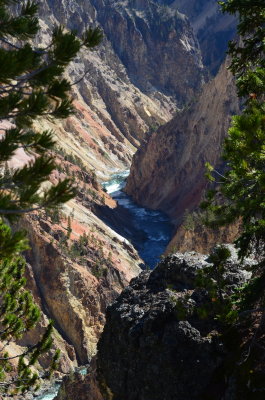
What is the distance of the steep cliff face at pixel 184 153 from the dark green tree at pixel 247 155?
63.1 meters

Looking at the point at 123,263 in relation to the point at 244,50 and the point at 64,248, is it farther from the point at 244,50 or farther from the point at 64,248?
the point at 244,50

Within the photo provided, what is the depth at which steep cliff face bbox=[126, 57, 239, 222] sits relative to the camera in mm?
79062

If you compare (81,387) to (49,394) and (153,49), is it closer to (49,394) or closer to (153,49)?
(49,394)

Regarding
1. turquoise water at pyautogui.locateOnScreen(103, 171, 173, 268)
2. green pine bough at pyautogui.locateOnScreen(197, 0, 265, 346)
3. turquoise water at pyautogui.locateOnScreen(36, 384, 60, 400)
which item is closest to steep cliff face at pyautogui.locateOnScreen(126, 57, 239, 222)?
turquoise water at pyautogui.locateOnScreen(103, 171, 173, 268)

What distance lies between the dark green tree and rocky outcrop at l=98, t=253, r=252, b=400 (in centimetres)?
219

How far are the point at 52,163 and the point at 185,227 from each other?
1997 inches

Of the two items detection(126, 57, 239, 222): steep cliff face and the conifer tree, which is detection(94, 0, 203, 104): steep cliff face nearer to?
detection(126, 57, 239, 222): steep cliff face

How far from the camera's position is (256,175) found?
28.2 ft

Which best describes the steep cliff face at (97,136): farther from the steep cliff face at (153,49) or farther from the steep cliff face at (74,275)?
the steep cliff face at (153,49)

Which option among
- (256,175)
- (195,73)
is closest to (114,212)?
(256,175)

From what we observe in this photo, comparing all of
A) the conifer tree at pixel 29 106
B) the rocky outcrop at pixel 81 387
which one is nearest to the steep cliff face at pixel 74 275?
the rocky outcrop at pixel 81 387

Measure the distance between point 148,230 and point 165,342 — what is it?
6669 cm

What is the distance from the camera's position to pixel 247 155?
8875mm

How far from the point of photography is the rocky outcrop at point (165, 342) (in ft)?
37.4
